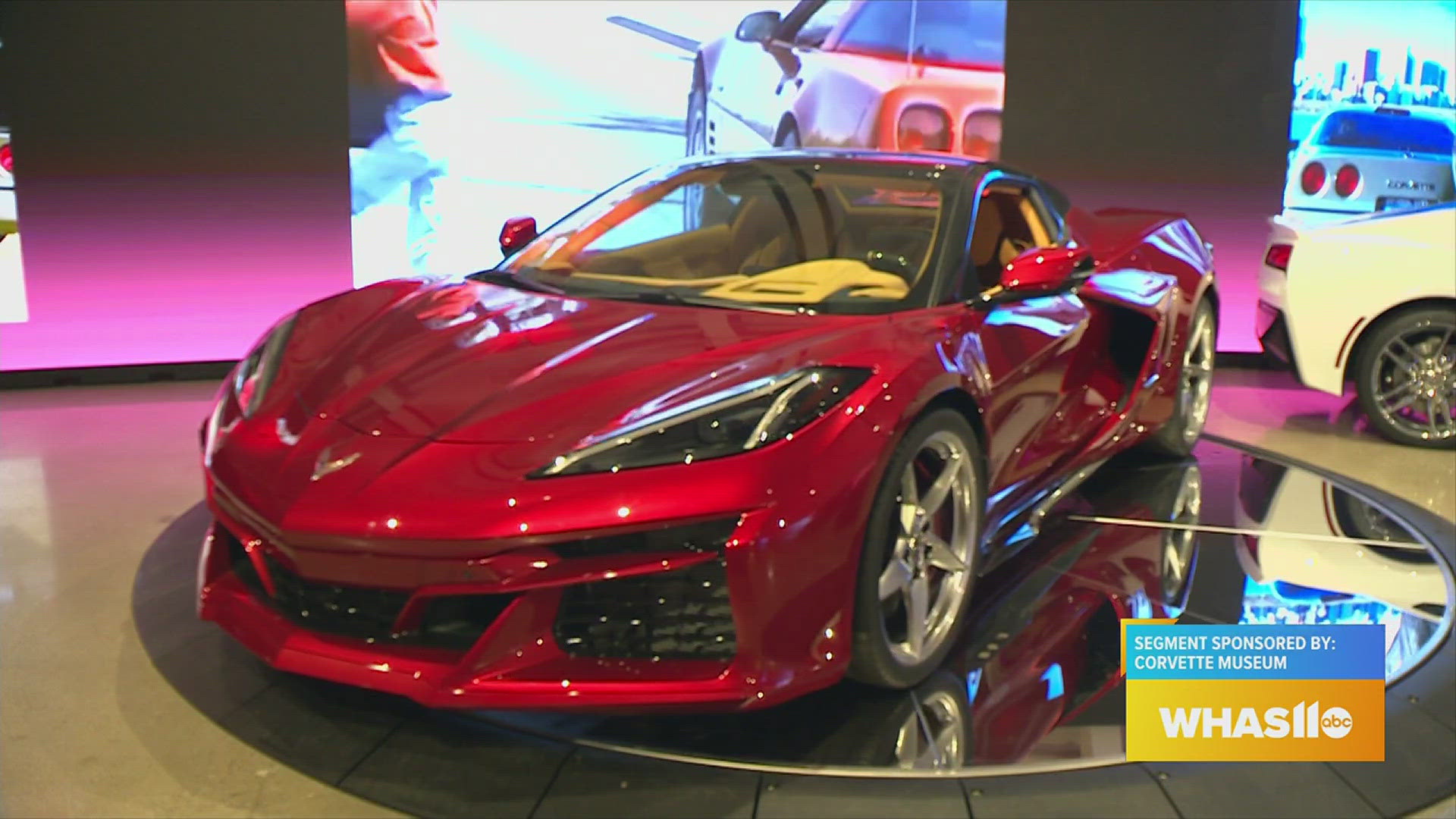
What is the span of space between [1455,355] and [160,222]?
5.80 metres

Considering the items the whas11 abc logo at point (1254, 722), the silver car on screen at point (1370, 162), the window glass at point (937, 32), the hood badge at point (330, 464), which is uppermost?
the window glass at point (937, 32)

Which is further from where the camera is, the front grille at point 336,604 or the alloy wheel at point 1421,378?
the alloy wheel at point 1421,378

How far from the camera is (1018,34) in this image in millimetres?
6648

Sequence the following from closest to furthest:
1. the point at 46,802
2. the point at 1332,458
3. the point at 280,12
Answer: the point at 46,802
the point at 1332,458
the point at 280,12

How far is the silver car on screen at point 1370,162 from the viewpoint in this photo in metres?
7.02

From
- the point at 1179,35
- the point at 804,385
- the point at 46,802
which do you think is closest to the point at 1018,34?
the point at 1179,35

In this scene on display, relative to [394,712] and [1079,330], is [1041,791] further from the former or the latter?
[1079,330]

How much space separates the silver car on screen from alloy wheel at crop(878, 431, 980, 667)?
5422 mm

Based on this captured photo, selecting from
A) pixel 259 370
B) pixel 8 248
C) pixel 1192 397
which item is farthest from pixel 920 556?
pixel 8 248

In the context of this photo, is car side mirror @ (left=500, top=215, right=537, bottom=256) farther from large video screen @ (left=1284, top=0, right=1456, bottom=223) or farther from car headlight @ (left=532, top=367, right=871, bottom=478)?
large video screen @ (left=1284, top=0, right=1456, bottom=223)

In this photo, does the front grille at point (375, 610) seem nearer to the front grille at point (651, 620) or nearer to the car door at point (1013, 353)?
the front grille at point (651, 620)

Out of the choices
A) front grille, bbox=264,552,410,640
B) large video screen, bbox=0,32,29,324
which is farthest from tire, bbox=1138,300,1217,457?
large video screen, bbox=0,32,29,324

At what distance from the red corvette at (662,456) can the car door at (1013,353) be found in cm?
1

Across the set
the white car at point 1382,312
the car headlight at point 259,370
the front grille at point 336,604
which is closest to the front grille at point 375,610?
the front grille at point 336,604
